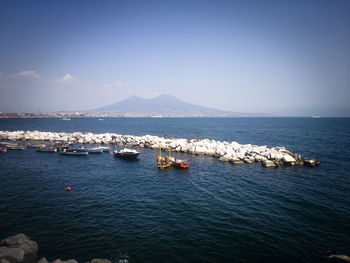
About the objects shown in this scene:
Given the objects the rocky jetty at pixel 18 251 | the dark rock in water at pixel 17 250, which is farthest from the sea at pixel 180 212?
the dark rock in water at pixel 17 250

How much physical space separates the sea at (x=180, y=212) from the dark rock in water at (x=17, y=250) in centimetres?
219

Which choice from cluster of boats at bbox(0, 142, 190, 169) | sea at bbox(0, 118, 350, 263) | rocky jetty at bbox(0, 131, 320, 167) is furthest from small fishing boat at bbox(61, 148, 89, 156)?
rocky jetty at bbox(0, 131, 320, 167)

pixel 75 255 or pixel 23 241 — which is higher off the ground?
pixel 23 241

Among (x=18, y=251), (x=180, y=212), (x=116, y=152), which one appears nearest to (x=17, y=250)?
(x=18, y=251)

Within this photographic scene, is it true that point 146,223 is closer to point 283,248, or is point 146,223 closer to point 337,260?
point 283,248

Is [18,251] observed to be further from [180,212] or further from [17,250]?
[180,212]

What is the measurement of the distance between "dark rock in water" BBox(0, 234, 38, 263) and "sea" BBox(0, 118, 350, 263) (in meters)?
2.19

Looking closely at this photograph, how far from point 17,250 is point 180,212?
1358cm

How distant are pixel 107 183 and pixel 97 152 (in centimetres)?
2399

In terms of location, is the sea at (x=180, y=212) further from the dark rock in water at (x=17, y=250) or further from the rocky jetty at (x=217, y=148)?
the rocky jetty at (x=217, y=148)

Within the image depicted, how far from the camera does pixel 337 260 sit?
13695 millimetres

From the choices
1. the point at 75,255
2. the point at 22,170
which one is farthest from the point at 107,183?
the point at 22,170

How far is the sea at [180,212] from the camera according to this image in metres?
14.6

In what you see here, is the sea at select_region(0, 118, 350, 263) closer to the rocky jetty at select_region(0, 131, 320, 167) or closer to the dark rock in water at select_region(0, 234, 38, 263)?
the dark rock in water at select_region(0, 234, 38, 263)
